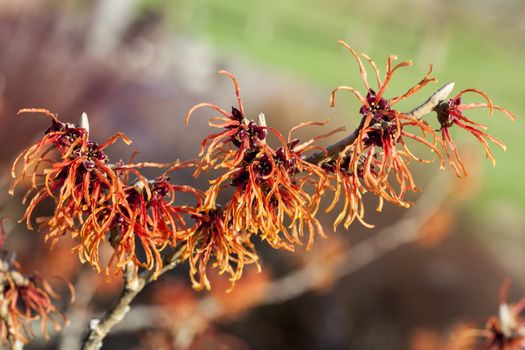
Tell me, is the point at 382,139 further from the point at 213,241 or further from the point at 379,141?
the point at 213,241

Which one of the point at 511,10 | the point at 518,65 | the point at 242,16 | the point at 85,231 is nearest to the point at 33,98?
the point at 85,231

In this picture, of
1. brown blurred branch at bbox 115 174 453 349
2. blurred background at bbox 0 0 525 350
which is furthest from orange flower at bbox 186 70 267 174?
brown blurred branch at bbox 115 174 453 349

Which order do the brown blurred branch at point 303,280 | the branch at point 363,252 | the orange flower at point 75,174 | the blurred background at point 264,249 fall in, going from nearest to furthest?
1. the orange flower at point 75,174
2. the brown blurred branch at point 303,280
3. the blurred background at point 264,249
4. the branch at point 363,252

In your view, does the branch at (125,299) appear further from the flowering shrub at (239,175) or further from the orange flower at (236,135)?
the orange flower at (236,135)

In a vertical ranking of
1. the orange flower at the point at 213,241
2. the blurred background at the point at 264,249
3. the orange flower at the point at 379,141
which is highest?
the orange flower at the point at 379,141

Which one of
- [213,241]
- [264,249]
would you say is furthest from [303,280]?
[213,241]

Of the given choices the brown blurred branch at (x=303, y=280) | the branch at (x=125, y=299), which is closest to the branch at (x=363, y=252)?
the brown blurred branch at (x=303, y=280)

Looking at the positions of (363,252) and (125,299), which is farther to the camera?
(363,252)
